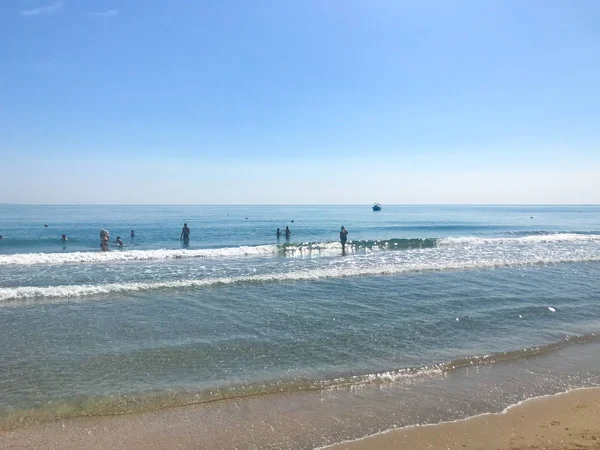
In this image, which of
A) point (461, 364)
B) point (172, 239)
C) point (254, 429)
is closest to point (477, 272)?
point (461, 364)

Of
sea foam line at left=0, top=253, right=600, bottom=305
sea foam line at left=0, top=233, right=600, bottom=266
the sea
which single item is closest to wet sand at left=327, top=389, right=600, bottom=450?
the sea

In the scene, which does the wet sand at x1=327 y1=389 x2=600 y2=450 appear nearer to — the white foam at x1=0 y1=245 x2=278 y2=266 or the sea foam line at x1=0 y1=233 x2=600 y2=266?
the sea foam line at x1=0 y1=233 x2=600 y2=266

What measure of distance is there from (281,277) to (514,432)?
515 inches

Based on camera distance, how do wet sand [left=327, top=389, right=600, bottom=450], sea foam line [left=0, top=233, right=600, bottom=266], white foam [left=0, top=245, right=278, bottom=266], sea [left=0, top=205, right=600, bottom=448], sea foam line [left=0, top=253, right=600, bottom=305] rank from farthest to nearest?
1. sea foam line [left=0, top=233, right=600, bottom=266]
2. white foam [left=0, top=245, right=278, bottom=266]
3. sea foam line [left=0, top=253, right=600, bottom=305]
4. sea [left=0, top=205, right=600, bottom=448]
5. wet sand [left=327, top=389, right=600, bottom=450]

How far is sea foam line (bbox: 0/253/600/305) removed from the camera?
15.0m

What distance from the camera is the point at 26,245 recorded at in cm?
3669

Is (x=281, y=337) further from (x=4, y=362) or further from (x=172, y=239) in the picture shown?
(x=172, y=239)

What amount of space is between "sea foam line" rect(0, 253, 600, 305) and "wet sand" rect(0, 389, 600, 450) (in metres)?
10.1

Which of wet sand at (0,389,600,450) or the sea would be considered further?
the sea

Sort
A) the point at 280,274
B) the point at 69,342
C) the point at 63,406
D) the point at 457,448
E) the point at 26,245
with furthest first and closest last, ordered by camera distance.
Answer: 1. the point at 26,245
2. the point at 280,274
3. the point at 69,342
4. the point at 63,406
5. the point at 457,448

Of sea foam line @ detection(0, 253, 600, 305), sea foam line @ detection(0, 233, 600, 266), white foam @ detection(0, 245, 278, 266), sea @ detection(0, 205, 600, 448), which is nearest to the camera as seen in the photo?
sea @ detection(0, 205, 600, 448)

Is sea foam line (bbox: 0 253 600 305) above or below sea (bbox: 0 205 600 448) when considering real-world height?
above

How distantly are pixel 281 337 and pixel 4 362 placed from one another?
19.5 ft

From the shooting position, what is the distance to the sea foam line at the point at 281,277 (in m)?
15.0
